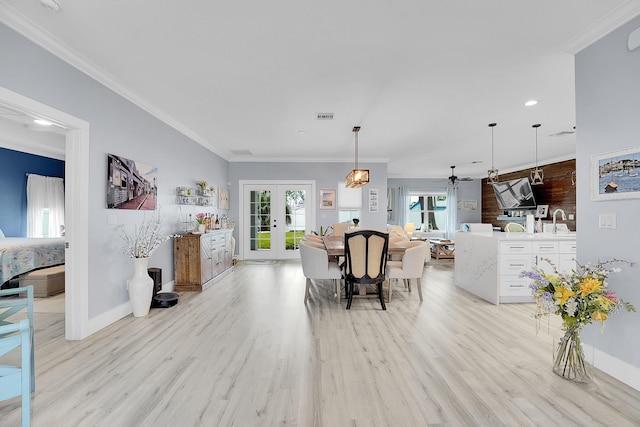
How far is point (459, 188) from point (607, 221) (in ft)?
29.1

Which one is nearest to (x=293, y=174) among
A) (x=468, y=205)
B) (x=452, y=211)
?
(x=452, y=211)

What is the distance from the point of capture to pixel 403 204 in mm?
10477

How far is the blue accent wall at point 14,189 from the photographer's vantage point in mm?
5500

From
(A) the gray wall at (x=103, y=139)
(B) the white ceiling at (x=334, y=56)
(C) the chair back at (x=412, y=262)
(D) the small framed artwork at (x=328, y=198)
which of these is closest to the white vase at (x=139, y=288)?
(A) the gray wall at (x=103, y=139)

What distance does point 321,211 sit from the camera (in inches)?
287

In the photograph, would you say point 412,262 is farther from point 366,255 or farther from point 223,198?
point 223,198

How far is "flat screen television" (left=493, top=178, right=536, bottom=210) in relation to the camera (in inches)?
316

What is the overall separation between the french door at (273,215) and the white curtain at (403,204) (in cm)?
440

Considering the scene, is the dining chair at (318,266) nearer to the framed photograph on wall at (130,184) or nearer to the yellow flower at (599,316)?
the framed photograph on wall at (130,184)

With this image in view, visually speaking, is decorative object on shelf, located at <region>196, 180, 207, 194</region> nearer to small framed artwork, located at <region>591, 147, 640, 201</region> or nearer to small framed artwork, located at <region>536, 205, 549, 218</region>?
small framed artwork, located at <region>591, 147, 640, 201</region>

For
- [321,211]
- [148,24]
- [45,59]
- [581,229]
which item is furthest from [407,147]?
[45,59]

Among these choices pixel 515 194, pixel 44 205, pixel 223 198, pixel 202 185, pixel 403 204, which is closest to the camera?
pixel 202 185

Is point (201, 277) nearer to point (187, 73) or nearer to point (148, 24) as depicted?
point (187, 73)

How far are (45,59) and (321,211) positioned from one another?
554 centimetres
